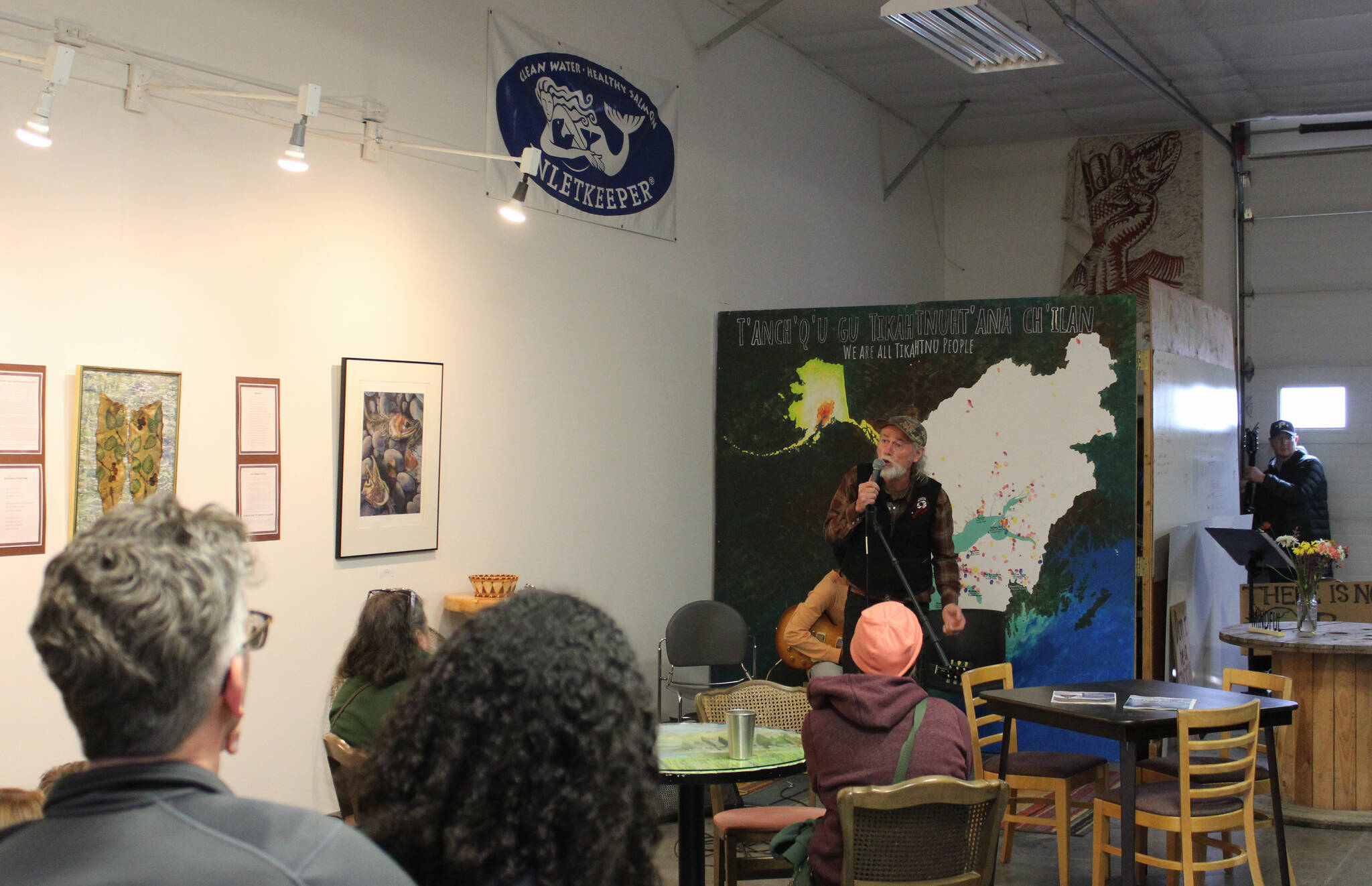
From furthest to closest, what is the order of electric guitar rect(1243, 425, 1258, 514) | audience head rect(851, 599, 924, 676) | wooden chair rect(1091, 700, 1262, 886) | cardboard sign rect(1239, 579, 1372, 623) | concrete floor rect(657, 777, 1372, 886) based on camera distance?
electric guitar rect(1243, 425, 1258, 514), cardboard sign rect(1239, 579, 1372, 623), concrete floor rect(657, 777, 1372, 886), wooden chair rect(1091, 700, 1262, 886), audience head rect(851, 599, 924, 676)

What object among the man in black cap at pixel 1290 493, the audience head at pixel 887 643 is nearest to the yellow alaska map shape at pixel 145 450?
the audience head at pixel 887 643

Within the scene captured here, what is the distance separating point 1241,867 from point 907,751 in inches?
108

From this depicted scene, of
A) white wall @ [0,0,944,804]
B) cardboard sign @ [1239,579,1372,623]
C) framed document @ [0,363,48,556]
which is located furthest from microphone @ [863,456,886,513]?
framed document @ [0,363,48,556]

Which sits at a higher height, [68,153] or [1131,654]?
[68,153]

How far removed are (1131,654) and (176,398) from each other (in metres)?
4.57

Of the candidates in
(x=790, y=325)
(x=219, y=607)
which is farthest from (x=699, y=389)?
(x=219, y=607)

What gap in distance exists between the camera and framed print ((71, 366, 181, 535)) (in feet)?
12.9

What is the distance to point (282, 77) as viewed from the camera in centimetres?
462

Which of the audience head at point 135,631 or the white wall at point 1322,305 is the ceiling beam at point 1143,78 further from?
the audience head at point 135,631

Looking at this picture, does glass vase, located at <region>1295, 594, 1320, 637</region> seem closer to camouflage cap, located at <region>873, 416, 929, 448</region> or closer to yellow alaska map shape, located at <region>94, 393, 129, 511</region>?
camouflage cap, located at <region>873, 416, 929, 448</region>

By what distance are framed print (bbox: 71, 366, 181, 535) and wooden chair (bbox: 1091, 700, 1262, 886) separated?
3.43 metres

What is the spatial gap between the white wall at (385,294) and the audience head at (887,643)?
2.46 meters

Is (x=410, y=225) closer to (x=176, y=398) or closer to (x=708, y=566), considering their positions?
(x=176, y=398)

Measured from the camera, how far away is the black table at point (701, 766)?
326 centimetres
